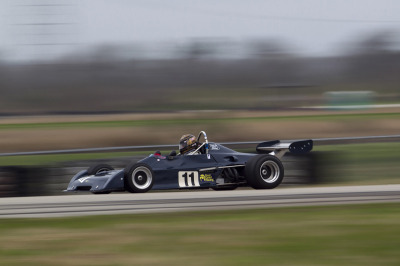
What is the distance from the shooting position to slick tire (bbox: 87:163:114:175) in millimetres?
10750

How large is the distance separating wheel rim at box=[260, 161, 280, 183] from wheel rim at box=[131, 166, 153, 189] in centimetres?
188

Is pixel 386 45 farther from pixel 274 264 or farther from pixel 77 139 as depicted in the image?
pixel 274 264

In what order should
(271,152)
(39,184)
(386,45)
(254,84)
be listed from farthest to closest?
(386,45), (254,84), (271,152), (39,184)

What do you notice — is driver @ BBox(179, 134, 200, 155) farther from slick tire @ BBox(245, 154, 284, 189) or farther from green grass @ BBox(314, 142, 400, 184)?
green grass @ BBox(314, 142, 400, 184)

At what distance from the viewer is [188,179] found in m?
10.5

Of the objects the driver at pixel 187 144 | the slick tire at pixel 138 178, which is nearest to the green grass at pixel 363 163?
the driver at pixel 187 144

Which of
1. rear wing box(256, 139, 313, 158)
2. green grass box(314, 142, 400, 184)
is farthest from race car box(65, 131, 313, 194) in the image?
green grass box(314, 142, 400, 184)

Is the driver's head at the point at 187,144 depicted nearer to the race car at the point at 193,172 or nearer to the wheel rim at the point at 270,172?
the race car at the point at 193,172

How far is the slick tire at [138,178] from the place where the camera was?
1003 cm

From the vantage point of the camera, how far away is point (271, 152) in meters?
11.7

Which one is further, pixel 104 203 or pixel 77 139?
pixel 77 139

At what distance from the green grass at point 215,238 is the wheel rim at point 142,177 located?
2.40 meters

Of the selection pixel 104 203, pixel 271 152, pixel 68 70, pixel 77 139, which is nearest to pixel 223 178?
pixel 271 152

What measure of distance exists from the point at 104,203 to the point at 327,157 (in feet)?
14.8
